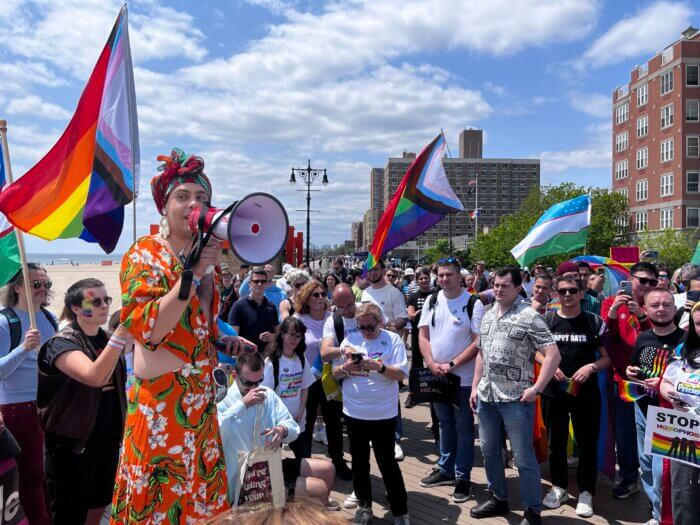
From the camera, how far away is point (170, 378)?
2148mm

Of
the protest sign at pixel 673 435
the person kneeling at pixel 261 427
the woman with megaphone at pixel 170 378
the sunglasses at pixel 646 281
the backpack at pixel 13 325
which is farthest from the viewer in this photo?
the sunglasses at pixel 646 281

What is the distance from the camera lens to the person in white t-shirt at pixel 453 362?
5.06 meters

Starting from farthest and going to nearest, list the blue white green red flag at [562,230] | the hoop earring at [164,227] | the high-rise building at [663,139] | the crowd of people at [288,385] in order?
the high-rise building at [663,139], the blue white green red flag at [562,230], the hoop earring at [164,227], the crowd of people at [288,385]

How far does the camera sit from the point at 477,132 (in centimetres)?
13438

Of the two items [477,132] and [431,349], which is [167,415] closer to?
[431,349]

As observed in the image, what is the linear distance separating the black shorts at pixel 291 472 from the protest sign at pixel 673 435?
2554 millimetres

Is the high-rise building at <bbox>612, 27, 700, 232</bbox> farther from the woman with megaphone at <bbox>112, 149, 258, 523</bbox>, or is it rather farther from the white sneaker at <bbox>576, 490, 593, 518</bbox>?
the woman with megaphone at <bbox>112, 149, 258, 523</bbox>

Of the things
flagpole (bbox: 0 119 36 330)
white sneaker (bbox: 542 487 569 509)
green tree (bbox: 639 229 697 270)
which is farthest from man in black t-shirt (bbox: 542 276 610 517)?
green tree (bbox: 639 229 697 270)

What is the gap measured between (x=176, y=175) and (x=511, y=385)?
3.21 m

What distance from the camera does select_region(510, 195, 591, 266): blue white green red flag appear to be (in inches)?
336

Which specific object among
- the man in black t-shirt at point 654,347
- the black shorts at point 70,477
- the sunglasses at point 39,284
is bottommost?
the black shorts at point 70,477

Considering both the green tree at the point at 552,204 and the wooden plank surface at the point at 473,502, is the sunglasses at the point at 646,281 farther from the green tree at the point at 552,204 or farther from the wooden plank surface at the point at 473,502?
the green tree at the point at 552,204

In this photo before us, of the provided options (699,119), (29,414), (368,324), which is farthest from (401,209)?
(699,119)

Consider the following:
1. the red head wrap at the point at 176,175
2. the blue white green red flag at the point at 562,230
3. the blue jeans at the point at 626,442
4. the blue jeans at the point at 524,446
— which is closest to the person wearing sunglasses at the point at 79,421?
the red head wrap at the point at 176,175
